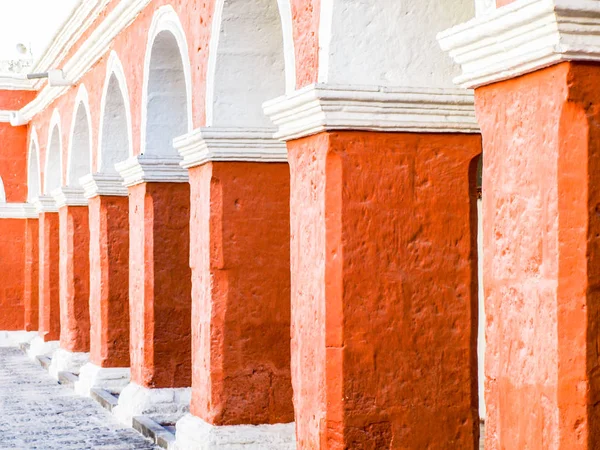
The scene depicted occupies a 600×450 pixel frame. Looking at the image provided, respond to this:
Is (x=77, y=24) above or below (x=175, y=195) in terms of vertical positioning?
above

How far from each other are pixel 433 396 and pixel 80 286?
353 inches

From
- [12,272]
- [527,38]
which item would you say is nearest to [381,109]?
[527,38]

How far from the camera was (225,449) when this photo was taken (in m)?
7.09

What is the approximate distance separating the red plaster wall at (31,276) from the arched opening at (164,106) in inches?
370

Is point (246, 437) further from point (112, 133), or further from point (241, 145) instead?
point (112, 133)

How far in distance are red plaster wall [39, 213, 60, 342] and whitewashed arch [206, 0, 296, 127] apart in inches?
355

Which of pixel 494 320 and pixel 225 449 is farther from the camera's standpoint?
pixel 225 449

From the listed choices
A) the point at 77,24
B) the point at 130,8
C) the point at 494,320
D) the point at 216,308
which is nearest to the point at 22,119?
the point at 77,24

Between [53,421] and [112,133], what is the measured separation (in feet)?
9.84

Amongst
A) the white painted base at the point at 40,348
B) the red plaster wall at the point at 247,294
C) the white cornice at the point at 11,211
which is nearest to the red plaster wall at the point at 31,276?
the white cornice at the point at 11,211

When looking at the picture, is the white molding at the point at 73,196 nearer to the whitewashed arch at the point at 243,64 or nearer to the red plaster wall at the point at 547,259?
the whitewashed arch at the point at 243,64

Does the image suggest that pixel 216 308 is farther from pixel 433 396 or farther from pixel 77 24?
pixel 77 24

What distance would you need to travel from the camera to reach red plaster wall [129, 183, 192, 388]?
30.5 feet

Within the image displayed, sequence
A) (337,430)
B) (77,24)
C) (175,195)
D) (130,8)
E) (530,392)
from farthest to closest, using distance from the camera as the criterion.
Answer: (77,24), (130,8), (175,195), (337,430), (530,392)
